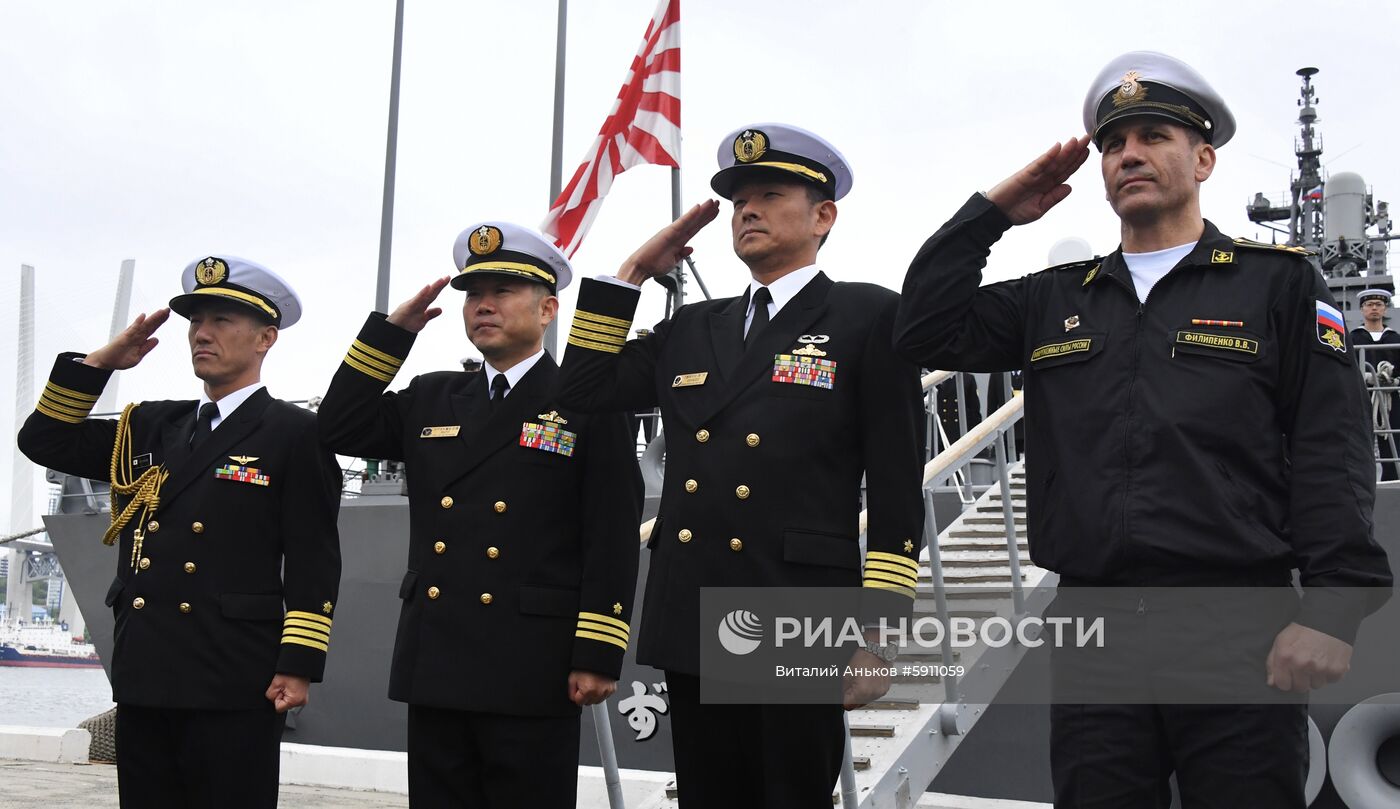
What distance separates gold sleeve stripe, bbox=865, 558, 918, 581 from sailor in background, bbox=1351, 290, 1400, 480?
5558 mm

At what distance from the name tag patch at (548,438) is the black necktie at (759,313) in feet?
1.93

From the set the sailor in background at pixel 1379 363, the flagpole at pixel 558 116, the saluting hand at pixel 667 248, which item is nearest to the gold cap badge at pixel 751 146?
the saluting hand at pixel 667 248

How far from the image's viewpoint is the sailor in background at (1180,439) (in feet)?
7.07

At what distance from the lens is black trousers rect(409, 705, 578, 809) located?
2986mm

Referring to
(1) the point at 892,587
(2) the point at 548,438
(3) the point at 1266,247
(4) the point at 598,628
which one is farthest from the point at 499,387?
(3) the point at 1266,247

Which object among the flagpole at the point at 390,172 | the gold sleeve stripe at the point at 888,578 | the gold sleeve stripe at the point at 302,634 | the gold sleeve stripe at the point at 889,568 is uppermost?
the flagpole at the point at 390,172

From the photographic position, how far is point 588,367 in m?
3.01

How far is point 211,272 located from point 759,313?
170cm

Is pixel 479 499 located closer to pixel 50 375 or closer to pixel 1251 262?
pixel 50 375

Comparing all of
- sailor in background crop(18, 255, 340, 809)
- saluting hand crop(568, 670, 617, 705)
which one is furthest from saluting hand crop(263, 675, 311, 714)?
saluting hand crop(568, 670, 617, 705)

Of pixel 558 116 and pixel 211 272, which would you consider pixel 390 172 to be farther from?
pixel 211 272

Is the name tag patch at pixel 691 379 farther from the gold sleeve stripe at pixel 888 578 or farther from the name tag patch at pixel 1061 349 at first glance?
the name tag patch at pixel 1061 349

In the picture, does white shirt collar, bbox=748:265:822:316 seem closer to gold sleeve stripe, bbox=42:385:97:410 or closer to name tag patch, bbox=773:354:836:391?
name tag patch, bbox=773:354:836:391

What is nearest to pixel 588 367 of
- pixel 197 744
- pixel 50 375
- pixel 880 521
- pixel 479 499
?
pixel 479 499
